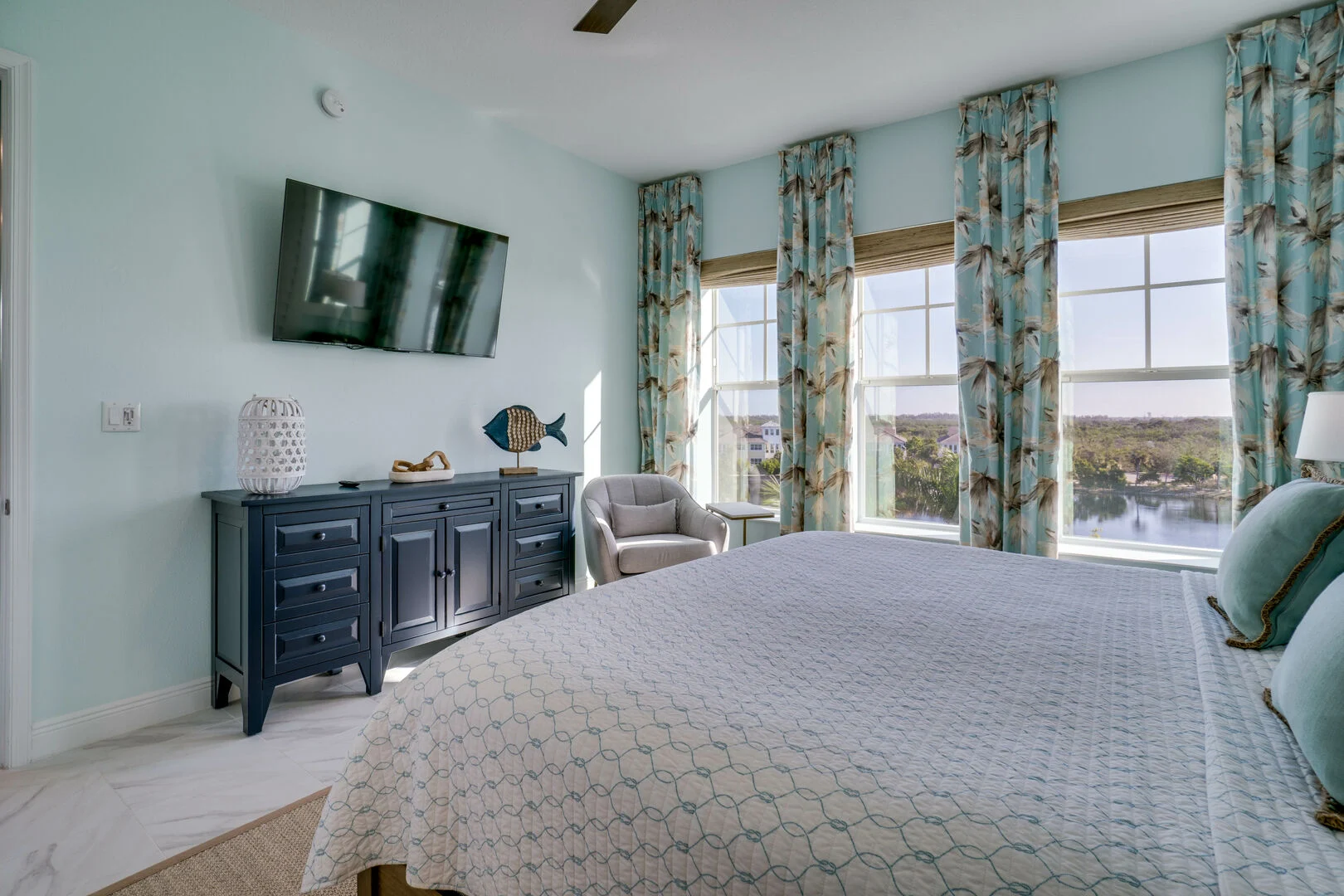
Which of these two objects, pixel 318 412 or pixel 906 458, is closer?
pixel 318 412

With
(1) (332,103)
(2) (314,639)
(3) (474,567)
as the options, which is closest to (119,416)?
(2) (314,639)

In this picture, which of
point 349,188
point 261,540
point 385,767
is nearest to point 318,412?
point 261,540

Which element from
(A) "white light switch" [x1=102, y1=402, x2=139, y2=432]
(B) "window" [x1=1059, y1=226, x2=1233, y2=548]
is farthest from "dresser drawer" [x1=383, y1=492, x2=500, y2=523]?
(B) "window" [x1=1059, y1=226, x2=1233, y2=548]

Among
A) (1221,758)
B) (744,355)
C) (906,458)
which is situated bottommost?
(1221,758)

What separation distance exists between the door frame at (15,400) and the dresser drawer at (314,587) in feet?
2.44

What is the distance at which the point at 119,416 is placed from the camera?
8.07 ft

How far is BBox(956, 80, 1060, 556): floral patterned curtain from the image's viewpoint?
3.30 metres

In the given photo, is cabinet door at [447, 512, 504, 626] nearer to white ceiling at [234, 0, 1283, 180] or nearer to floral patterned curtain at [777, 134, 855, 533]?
floral patterned curtain at [777, 134, 855, 533]

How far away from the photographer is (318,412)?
3088 mm

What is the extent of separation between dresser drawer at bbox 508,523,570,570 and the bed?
187cm

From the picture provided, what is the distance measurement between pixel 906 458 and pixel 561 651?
3.20 m

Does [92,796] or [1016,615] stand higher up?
[1016,615]

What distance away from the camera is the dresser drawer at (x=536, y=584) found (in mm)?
3422

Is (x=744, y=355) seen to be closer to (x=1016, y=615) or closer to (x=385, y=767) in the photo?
(x=1016, y=615)
